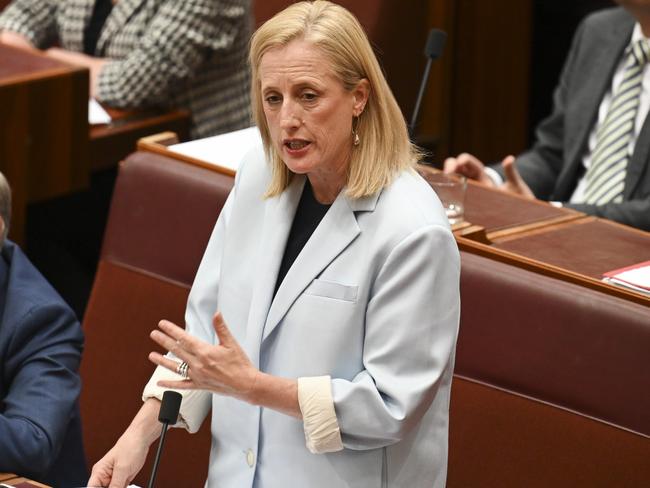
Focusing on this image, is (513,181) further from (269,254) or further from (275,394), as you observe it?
→ (275,394)

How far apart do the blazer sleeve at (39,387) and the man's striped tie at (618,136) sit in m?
1.28

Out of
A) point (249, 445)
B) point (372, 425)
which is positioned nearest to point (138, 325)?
point (249, 445)

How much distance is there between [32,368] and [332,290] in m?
0.57

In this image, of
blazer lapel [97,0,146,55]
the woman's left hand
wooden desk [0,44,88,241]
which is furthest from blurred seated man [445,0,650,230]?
the woman's left hand

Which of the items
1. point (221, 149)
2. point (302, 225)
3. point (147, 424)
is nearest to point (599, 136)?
point (221, 149)

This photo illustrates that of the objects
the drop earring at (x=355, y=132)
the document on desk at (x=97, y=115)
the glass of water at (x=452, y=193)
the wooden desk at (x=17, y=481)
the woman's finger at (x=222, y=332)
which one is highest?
the drop earring at (x=355, y=132)

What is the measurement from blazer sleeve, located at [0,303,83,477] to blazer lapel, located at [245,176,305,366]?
0.43 m

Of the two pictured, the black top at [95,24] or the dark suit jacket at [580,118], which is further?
the black top at [95,24]

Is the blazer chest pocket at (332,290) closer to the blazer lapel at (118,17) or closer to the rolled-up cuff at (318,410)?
the rolled-up cuff at (318,410)

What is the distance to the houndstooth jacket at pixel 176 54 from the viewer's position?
126 inches

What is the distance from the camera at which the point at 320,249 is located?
1406 millimetres

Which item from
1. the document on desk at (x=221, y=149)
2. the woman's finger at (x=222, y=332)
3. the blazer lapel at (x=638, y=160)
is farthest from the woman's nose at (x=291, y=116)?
the blazer lapel at (x=638, y=160)

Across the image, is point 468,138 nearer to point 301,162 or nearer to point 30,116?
point 30,116

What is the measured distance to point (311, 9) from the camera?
138 cm
